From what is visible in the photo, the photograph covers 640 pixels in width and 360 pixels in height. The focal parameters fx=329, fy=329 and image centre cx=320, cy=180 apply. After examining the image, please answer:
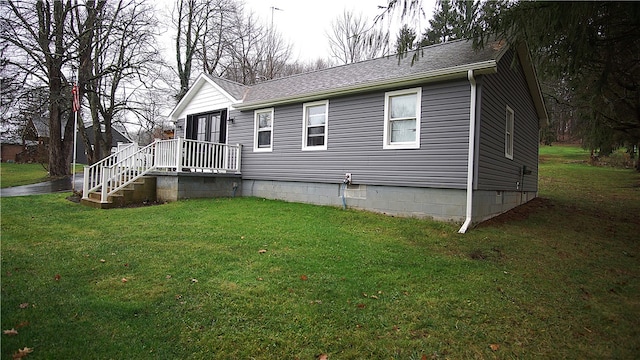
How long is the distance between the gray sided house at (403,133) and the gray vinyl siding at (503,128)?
0.09 feet

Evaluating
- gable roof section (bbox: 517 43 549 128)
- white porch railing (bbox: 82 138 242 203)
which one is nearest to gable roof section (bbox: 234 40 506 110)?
gable roof section (bbox: 517 43 549 128)

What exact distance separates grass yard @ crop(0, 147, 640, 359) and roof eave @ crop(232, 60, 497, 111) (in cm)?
317

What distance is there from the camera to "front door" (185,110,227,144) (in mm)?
12133

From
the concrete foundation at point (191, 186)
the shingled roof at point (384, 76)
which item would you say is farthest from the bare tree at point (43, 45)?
the concrete foundation at point (191, 186)

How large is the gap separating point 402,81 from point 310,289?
560 cm

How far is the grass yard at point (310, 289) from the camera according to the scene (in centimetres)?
267

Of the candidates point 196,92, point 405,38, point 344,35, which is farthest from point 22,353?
point 344,35

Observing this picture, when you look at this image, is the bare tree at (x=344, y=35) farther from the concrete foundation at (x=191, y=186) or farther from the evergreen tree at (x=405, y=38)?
the evergreen tree at (x=405, y=38)

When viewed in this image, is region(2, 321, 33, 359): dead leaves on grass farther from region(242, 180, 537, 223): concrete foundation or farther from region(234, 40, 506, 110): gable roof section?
region(242, 180, 537, 223): concrete foundation

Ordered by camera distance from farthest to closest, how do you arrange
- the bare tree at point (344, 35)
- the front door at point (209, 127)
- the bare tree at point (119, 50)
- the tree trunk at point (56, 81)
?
the bare tree at point (344, 35) → the bare tree at point (119, 50) → the tree trunk at point (56, 81) → the front door at point (209, 127)

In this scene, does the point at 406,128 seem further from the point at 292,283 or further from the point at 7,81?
the point at 7,81

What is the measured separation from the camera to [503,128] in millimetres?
8484

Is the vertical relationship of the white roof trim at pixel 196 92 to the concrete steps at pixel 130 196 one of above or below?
above

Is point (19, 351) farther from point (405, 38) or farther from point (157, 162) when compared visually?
point (157, 162)
